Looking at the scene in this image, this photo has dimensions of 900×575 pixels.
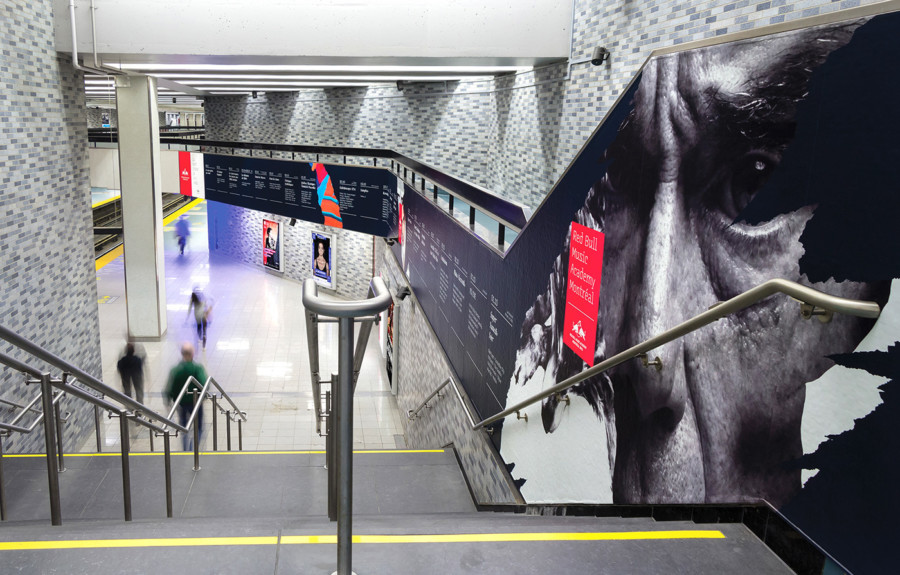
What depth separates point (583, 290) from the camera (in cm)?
338

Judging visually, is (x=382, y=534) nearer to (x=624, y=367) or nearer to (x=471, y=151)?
(x=624, y=367)

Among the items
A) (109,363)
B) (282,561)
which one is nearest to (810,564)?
(282,561)

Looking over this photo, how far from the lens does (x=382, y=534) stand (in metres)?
2.35

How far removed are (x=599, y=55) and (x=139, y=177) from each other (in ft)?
23.6

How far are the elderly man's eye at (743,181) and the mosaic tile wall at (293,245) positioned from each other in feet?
42.5

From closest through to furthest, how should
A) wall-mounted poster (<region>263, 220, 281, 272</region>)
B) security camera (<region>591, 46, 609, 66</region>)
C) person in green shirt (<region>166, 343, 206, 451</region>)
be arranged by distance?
security camera (<region>591, 46, 609, 66</region>), person in green shirt (<region>166, 343, 206, 451</region>), wall-mounted poster (<region>263, 220, 281, 272</region>)

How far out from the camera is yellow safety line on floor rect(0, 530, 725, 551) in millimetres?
2139

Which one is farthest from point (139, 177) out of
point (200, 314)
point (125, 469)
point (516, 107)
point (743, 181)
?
point (743, 181)

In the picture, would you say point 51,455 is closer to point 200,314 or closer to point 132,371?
point 132,371

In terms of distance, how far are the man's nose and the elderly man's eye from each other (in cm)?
20

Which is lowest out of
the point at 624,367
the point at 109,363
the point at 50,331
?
the point at 109,363

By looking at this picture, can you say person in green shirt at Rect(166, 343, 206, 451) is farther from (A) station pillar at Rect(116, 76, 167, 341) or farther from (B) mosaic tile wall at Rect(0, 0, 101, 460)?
(A) station pillar at Rect(116, 76, 167, 341)

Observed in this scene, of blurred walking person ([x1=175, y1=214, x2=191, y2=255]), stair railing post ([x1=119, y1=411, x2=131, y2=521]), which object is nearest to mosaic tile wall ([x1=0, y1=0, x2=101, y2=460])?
stair railing post ([x1=119, y1=411, x2=131, y2=521])

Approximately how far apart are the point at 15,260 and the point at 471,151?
702 centimetres
